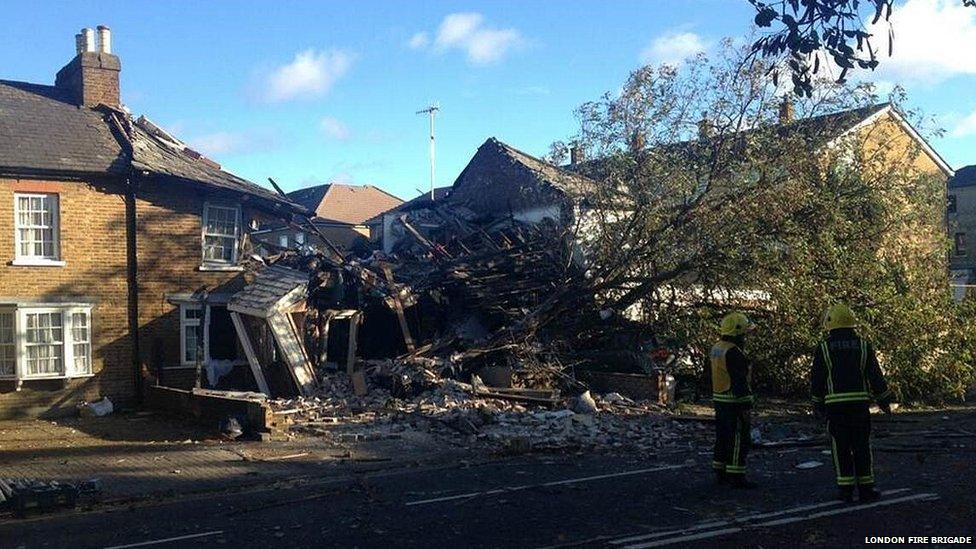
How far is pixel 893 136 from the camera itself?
59.2ft

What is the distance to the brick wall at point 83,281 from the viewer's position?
1686 cm

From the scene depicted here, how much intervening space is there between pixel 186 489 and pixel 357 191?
5274 centimetres

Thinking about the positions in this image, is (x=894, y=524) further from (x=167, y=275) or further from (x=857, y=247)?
(x=167, y=275)

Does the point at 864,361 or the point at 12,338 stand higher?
the point at 12,338

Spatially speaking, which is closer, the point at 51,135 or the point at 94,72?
the point at 51,135

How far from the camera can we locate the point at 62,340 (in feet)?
56.2

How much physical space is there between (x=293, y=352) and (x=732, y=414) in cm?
1023

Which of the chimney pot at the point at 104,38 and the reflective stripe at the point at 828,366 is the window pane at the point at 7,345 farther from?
the reflective stripe at the point at 828,366

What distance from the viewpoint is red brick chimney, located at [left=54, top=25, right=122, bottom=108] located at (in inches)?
781

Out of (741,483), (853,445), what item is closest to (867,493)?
(853,445)

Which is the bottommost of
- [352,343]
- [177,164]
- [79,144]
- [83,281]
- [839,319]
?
[352,343]

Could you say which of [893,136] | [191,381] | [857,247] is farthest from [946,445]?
[191,381]

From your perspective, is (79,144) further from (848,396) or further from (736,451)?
(848,396)

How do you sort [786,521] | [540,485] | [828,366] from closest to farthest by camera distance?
1. [786,521]
2. [828,366]
3. [540,485]
